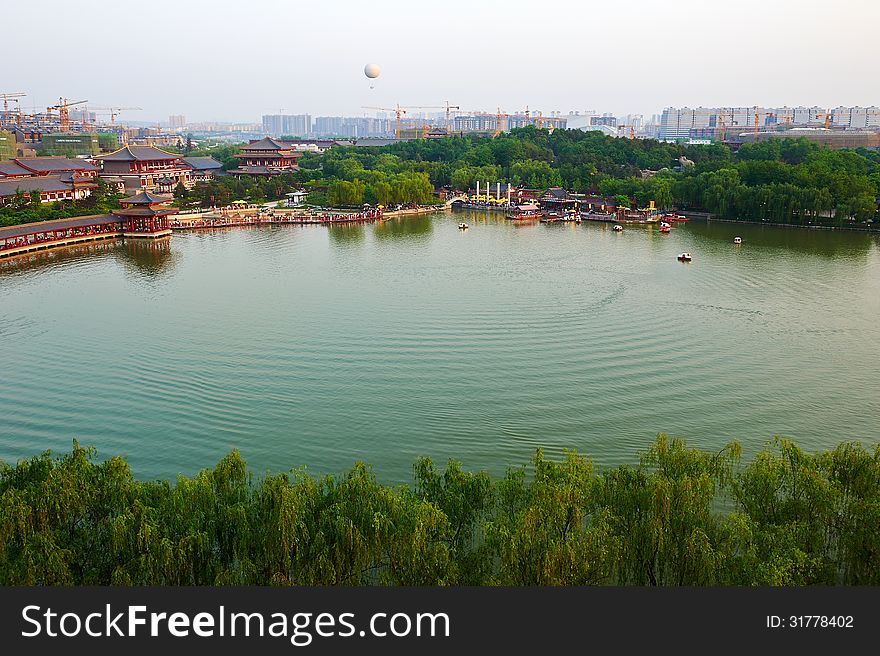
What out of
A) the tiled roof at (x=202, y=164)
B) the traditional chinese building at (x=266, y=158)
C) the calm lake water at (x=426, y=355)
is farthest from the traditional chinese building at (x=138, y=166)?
the calm lake water at (x=426, y=355)

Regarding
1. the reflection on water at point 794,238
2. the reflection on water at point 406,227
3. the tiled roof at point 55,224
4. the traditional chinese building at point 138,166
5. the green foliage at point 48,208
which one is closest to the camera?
the tiled roof at point 55,224

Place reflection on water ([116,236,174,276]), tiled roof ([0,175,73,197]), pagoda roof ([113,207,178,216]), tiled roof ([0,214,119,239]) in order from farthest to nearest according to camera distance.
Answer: tiled roof ([0,175,73,197]), pagoda roof ([113,207,178,216]), tiled roof ([0,214,119,239]), reflection on water ([116,236,174,276])

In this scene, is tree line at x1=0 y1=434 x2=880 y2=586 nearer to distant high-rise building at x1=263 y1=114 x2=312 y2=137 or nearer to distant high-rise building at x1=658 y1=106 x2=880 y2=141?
distant high-rise building at x1=658 y1=106 x2=880 y2=141

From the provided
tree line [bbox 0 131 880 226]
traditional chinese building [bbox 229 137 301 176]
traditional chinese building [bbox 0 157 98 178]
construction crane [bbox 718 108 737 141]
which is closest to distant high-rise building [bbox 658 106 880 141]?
construction crane [bbox 718 108 737 141]

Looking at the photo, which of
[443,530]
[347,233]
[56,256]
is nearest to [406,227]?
[347,233]

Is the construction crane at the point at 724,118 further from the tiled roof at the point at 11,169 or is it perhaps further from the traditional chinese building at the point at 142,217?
the traditional chinese building at the point at 142,217

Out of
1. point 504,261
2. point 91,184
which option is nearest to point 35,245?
point 91,184

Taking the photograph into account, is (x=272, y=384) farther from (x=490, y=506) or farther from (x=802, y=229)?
(x=802, y=229)

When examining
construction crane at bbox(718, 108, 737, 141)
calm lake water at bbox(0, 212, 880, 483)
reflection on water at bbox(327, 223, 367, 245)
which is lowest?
calm lake water at bbox(0, 212, 880, 483)

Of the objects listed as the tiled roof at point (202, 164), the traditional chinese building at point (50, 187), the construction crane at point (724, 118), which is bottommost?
the traditional chinese building at point (50, 187)
